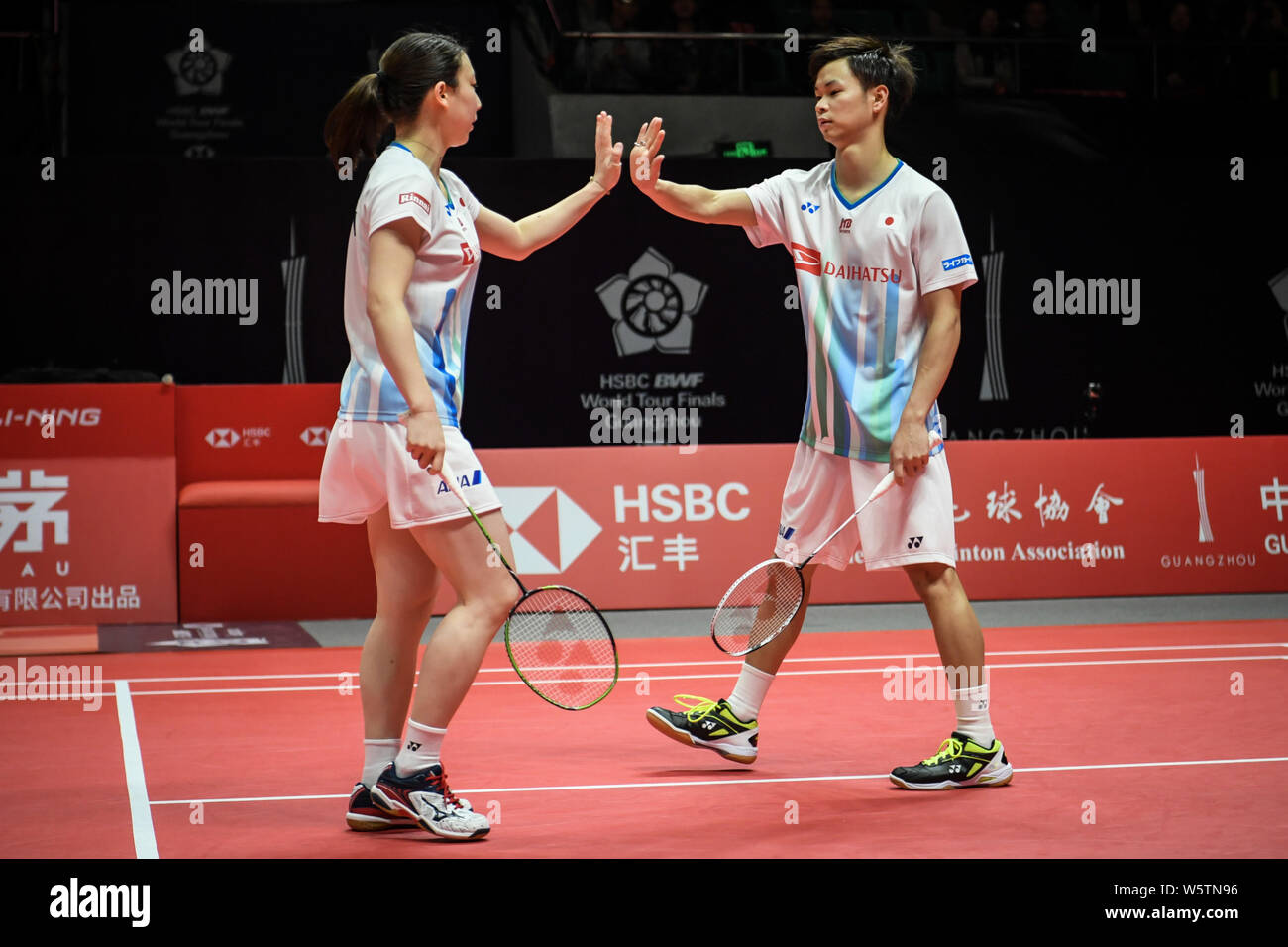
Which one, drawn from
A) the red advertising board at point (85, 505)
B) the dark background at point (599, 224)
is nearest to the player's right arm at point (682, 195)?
the red advertising board at point (85, 505)

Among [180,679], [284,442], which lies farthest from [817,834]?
[284,442]

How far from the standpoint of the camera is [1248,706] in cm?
523

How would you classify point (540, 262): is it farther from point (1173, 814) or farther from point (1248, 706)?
point (1173, 814)

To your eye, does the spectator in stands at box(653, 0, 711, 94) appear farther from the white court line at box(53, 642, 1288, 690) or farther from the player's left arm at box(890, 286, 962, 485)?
the player's left arm at box(890, 286, 962, 485)

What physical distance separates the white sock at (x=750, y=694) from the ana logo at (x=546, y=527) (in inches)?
136

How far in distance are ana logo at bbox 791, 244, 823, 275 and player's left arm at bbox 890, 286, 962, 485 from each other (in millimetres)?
319

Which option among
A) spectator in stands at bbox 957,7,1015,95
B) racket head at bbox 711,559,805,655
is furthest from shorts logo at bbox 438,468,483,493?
spectator in stands at bbox 957,7,1015,95

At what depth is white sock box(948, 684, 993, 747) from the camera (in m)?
4.12

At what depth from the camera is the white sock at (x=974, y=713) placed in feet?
13.5

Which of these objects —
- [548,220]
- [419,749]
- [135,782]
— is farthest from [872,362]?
[135,782]

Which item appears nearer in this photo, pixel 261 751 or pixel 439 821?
pixel 439 821

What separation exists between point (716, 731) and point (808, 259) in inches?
52.7

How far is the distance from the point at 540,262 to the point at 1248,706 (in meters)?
6.92

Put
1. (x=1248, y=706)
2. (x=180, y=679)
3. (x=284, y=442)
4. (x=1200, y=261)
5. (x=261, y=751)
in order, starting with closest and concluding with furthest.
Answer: (x=261, y=751) < (x=1248, y=706) < (x=180, y=679) < (x=284, y=442) < (x=1200, y=261)
